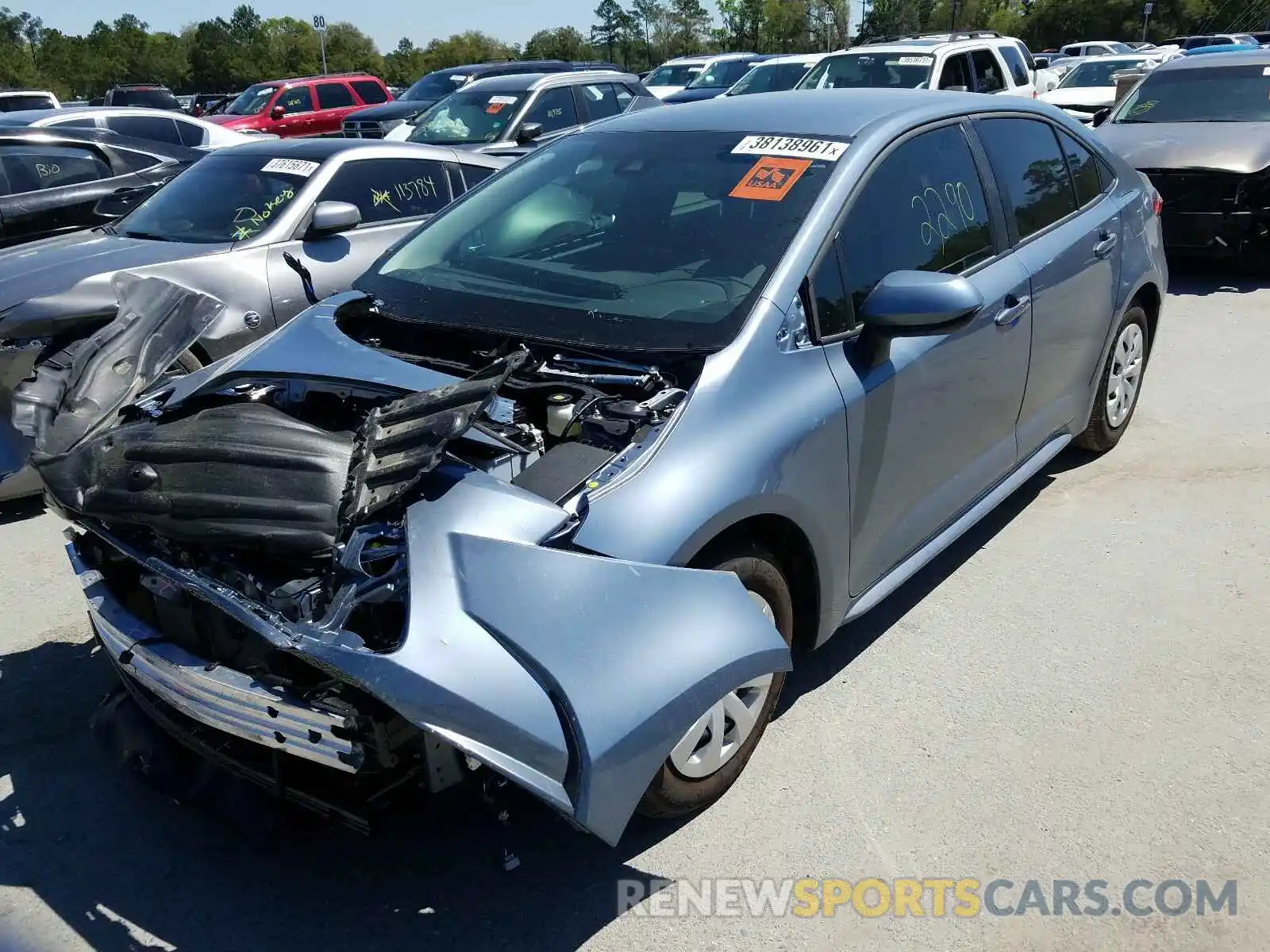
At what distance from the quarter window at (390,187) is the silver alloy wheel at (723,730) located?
13.8ft

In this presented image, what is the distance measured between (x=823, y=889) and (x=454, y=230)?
8.46 feet

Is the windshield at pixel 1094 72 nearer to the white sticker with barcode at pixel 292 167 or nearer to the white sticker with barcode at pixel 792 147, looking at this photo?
the white sticker with barcode at pixel 292 167

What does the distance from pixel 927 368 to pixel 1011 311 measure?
0.61m

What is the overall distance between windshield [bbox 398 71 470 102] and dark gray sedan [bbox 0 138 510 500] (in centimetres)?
1175

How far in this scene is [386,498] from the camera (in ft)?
7.79

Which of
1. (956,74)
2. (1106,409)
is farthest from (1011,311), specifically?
(956,74)

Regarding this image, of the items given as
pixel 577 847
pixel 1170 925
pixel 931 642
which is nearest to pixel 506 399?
pixel 577 847

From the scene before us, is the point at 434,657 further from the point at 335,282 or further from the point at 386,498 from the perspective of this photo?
the point at 335,282

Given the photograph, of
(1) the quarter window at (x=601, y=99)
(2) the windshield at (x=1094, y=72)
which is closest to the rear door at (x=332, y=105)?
(1) the quarter window at (x=601, y=99)

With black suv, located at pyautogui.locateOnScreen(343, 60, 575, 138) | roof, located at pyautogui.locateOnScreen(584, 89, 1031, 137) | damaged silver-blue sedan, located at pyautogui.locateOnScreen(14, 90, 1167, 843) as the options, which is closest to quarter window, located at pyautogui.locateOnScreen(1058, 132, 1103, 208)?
damaged silver-blue sedan, located at pyautogui.locateOnScreen(14, 90, 1167, 843)

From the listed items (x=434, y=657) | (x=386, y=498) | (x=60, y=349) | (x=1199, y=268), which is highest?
(x=60, y=349)

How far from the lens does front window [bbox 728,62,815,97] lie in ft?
49.4

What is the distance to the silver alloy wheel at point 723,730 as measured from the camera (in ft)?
8.87

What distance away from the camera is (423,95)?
17.6 meters
